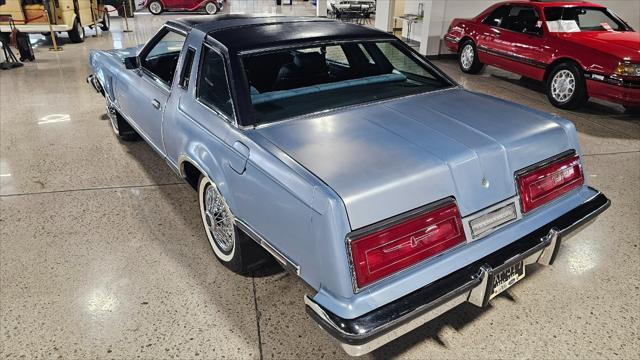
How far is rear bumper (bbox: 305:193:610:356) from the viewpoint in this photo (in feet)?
5.24

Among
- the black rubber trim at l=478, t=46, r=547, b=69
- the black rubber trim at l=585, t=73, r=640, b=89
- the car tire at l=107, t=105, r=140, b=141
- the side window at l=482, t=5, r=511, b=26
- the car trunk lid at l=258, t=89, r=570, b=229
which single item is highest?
the side window at l=482, t=5, r=511, b=26

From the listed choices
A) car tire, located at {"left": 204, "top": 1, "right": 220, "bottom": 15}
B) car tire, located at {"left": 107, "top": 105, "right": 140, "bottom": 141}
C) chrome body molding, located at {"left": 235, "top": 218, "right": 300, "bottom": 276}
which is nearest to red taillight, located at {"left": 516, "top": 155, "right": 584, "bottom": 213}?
chrome body molding, located at {"left": 235, "top": 218, "right": 300, "bottom": 276}

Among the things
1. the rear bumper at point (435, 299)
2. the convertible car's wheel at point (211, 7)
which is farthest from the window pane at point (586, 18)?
the convertible car's wheel at point (211, 7)

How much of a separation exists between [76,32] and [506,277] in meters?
11.9

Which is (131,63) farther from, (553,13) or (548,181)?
(553,13)

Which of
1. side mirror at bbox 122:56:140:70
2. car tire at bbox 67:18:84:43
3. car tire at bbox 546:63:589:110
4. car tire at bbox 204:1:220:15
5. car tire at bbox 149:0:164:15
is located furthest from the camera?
car tire at bbox 204:1:220:15

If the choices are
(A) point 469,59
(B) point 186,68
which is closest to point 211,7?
(A) point 469,59

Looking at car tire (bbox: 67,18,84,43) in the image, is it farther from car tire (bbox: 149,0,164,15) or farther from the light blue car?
Answer: the light blue car

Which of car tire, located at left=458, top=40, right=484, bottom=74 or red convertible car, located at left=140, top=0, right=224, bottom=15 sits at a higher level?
red convertible car, located at left=140, top=0, right=224, bottom=15

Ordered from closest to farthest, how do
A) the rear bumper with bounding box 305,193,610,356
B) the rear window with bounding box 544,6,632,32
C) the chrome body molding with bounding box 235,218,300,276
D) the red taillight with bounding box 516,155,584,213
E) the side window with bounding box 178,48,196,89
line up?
the rear bumper with bounding box 305,193,610,356 → the chrome body molding with bounding box 235,218,300,276 → the red taillight with bounding box 516,155,584,213 → the side window with bounding box 178,48,196,89 → the rear window with bounding box 544,6,632,32

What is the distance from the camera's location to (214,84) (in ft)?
8.13

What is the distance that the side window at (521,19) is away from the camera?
6742 millimetres

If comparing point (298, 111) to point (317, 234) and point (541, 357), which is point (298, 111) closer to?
point (317, 234)

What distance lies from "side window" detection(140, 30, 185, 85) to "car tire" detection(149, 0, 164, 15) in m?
14.8
